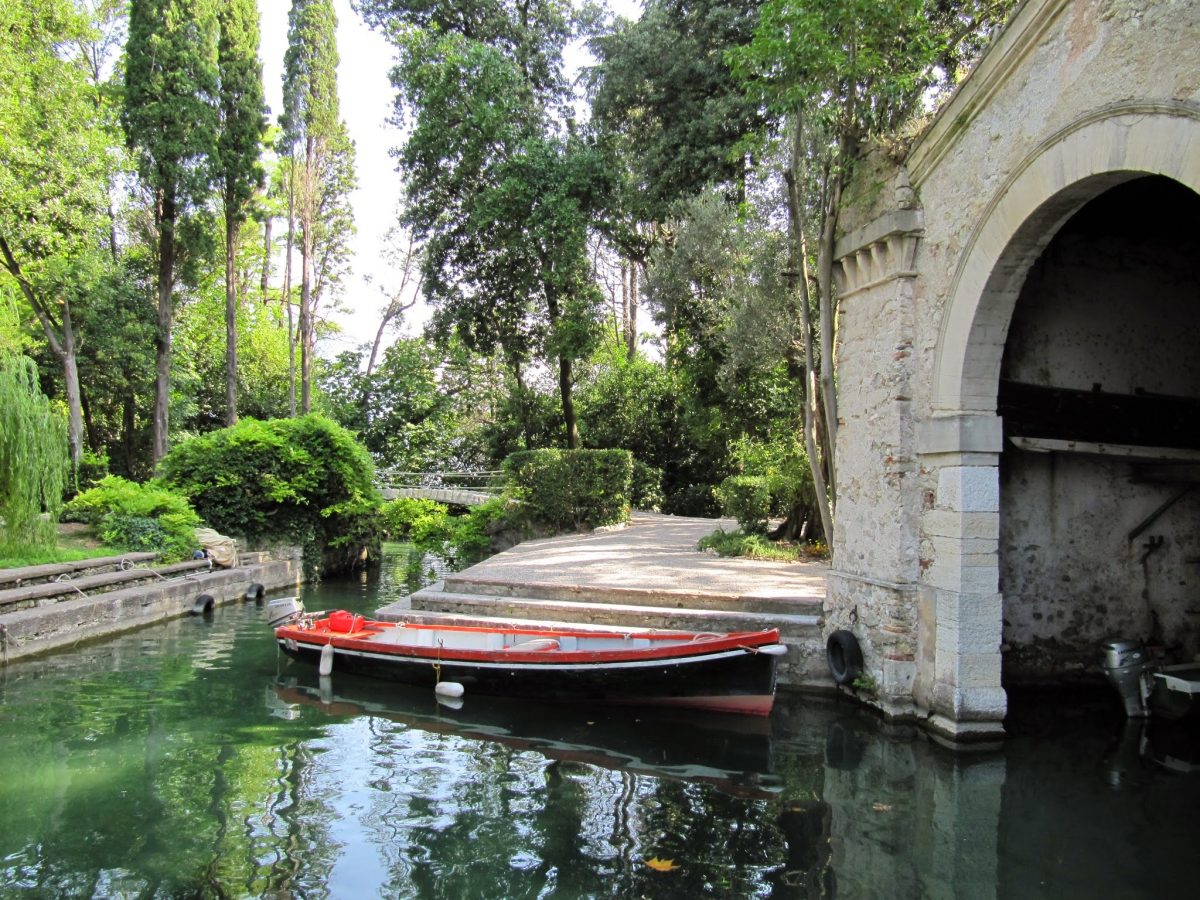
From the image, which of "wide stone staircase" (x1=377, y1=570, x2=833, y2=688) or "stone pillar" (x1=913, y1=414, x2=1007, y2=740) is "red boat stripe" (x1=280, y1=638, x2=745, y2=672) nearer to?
"wide stone staircase" (x1=377, y1=570, x2=833, y2=688)

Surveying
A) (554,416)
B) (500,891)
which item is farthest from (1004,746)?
(554,416)

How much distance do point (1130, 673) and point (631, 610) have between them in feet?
15.7

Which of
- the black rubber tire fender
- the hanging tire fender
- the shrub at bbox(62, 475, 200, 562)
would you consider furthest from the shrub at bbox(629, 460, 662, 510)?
the hanging tire fender

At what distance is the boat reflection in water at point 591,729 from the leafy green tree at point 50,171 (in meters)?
14.7

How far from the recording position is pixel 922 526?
718 cm

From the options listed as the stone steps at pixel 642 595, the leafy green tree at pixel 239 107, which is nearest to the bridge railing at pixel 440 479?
the leafy green tree at pixel 239 107

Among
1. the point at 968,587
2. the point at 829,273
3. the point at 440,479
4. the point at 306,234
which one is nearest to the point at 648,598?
the point at 968,587

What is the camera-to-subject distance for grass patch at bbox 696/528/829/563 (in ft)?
41.7

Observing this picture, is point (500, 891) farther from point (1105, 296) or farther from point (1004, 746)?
point (1105, 296)

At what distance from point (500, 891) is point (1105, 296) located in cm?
782

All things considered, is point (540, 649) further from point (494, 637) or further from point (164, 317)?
point (164, 317)

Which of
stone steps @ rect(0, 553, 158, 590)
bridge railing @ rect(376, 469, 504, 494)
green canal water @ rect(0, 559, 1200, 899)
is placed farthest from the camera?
bridge railing @ rect(376, 469, 504, 494)

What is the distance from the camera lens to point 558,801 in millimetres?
5555

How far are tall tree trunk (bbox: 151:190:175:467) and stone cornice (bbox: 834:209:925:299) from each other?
18.7 metres
